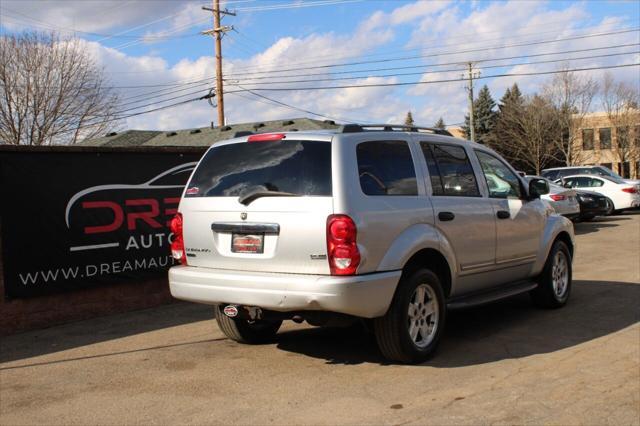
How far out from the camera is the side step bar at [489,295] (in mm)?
6158

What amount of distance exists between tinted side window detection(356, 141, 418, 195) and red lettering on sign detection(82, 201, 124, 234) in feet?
13.5

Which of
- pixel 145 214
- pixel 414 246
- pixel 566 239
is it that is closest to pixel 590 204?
pixel 566 239

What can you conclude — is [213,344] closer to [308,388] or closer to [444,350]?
[308,388]

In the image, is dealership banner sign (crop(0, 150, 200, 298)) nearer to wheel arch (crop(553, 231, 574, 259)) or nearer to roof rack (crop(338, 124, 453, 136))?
roof rack (crop(338, 124, 453, 136))

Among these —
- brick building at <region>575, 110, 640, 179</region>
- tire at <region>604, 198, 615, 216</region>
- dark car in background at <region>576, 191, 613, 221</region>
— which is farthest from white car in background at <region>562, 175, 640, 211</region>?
brick building at <region>575, 110, 640, 179</region>

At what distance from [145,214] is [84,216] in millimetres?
876

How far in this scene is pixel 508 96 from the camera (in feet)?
202

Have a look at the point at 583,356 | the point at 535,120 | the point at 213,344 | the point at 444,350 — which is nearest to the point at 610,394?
the point at 583,356

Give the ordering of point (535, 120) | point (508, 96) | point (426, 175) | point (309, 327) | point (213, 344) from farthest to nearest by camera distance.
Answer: point (508, 96)
point (535, 120)
point (309, 327)
point (213, 344)
point (426, 175)

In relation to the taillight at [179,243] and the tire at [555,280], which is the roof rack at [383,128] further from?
the tire at [555,280]

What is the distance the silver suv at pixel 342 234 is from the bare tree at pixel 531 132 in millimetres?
49026

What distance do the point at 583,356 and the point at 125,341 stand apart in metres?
4.55

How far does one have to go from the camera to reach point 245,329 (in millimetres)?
6469

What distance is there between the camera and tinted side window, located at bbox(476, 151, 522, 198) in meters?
6.91
